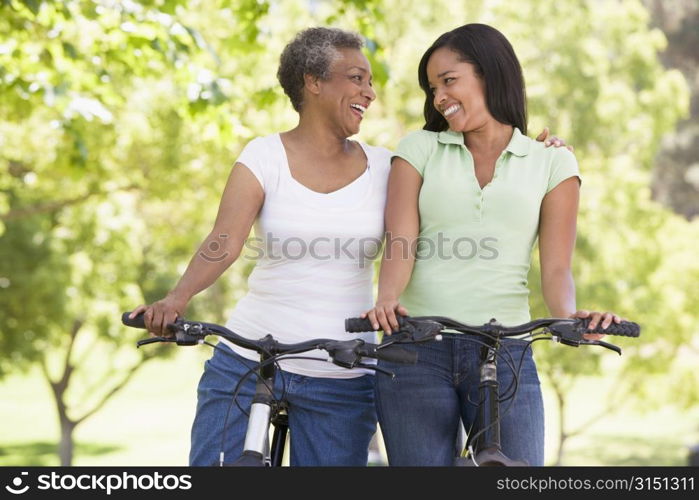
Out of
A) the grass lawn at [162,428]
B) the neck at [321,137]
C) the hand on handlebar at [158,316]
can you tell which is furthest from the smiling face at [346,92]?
the grass lawn at [162,428]

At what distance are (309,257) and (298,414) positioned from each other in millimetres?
557

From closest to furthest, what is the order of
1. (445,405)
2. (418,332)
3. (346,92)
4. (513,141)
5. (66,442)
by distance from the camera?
(418,332) → (445,405) → (513,141) → (346,92) → (66,442)

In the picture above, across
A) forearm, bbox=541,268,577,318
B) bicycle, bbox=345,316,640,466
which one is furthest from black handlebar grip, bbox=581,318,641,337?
forearm, bbox=541,268,577,318

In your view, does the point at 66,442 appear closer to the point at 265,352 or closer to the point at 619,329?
the point at 265,352

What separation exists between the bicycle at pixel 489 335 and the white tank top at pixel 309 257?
24.6 inches

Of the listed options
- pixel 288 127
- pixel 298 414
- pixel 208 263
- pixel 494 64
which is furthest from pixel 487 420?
pixel 288 127

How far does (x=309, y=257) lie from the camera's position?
12.2 feet

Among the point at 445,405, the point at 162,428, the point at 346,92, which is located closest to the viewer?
the point at 445,405

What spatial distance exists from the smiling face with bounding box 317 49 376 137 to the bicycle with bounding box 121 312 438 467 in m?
1.04

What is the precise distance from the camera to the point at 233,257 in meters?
3.72

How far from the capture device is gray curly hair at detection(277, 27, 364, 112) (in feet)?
12.9

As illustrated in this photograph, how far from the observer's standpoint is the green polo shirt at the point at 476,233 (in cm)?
347

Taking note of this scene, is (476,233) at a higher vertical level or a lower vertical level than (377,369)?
higher

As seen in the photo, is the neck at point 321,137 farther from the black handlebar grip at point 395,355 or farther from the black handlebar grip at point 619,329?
the black handlebar grip at point 619,329
